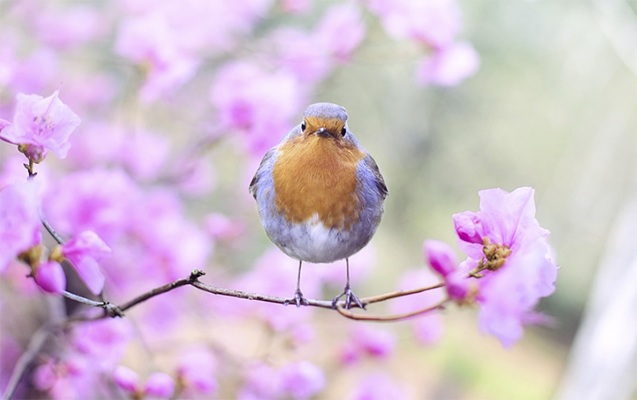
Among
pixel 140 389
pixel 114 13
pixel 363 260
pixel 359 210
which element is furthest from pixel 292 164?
pixel 114 13

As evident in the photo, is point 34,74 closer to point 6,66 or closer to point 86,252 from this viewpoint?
point 6,66

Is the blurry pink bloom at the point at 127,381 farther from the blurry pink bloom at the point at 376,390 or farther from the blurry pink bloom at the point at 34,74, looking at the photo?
the blurry pink bloom at the point at 34,74

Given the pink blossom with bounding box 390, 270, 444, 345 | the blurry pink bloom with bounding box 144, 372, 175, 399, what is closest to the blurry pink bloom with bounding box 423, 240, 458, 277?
the blurry pink bloom with bounding box 144, 372, 175, 399

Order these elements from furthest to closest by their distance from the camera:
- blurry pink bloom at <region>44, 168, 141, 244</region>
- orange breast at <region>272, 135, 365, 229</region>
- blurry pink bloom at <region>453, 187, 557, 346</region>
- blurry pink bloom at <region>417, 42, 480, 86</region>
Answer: blurry pink bloom at <region>417, 42, 480, 86</region> → blurry pink bloom at <region>44, 168, 141, 244</region> → orange breast at <region>272, 135, 365, 229</region> → blurry pink bloom at <region>453, 187, 557, 346</region>

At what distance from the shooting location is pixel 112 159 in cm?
162

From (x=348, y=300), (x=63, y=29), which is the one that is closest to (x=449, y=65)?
(x=348, y=300)

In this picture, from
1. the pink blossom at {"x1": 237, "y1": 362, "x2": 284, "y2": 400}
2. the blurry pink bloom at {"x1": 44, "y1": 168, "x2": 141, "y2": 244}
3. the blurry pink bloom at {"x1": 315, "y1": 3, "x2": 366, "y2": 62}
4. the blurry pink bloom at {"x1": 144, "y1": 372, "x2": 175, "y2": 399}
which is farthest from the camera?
the blurry pink bloom at {"x1": 315, "y1": 3, "x2": 366, "y2": 62}

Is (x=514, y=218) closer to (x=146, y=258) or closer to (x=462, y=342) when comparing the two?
(x=146, y=258)

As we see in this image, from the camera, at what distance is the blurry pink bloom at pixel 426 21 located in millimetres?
1175

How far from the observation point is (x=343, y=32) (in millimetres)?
1388

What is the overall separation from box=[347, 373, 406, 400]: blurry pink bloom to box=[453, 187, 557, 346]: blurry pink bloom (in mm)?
673

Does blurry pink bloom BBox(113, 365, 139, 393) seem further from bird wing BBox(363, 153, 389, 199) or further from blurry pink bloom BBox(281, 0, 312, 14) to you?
blurry pink bloom BBox(281, 0, 312, 14)

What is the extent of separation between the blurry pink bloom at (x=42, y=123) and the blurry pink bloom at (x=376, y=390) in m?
0.86

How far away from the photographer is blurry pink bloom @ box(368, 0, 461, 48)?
1.17 metres
